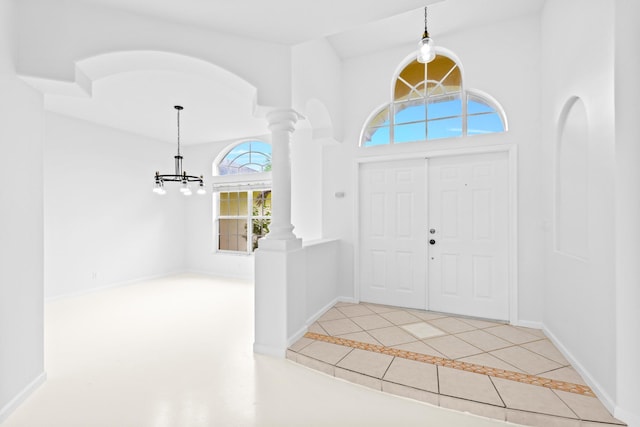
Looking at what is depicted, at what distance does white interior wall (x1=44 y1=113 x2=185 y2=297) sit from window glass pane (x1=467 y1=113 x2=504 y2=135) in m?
6.04

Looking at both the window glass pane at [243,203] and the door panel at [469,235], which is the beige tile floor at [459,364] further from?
the window glass pane at [243,203]

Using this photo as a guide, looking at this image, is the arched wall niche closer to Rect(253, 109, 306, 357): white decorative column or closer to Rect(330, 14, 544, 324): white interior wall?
Rect(330, 14, 544, 324): white interior wall

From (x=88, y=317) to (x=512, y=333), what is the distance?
206 inches

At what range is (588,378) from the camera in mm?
2146

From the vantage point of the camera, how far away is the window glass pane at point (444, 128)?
3.64 metres

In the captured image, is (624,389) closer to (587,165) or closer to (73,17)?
(587,165)

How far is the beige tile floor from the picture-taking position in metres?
1.93

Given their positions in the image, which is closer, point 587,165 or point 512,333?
point 587,165

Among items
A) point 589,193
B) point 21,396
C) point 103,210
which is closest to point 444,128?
point 589,193

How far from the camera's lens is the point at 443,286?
372 centimetres

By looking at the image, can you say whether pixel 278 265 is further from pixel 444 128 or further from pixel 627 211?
pixel 444 128

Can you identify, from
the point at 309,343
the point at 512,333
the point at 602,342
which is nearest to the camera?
the point at 602,342

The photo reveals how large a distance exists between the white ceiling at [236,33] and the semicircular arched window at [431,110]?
444 millimetres

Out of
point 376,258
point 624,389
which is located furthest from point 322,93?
point 624,389
